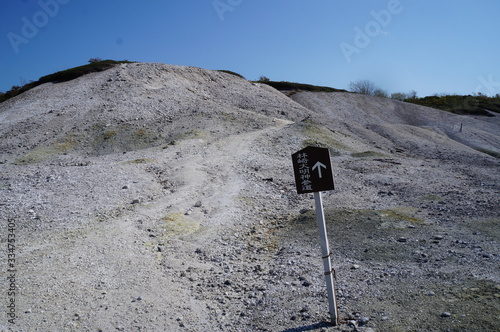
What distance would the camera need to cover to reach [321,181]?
18.4ft

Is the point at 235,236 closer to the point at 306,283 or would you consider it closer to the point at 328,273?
the point at 306,283

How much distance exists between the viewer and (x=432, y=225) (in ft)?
32.0

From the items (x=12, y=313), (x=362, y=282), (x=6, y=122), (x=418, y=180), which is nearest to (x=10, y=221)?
(x=12, y=313)

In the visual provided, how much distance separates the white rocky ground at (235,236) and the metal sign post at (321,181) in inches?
22.0

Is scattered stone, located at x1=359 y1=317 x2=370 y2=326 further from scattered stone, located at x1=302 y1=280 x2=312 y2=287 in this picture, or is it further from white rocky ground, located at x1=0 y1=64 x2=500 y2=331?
scattered stone, located at x1=302 y1=280 x2=312 y2=287

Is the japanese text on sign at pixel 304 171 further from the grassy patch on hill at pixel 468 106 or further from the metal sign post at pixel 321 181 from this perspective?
the grassy patch on hill at pixel 468 106

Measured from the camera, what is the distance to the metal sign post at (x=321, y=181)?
5.55 m

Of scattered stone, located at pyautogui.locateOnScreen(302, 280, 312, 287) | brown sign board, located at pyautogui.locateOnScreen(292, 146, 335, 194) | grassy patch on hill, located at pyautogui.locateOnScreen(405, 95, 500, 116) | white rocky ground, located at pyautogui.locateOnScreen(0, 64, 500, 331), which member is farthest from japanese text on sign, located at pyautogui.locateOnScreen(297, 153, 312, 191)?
grassy patch on hill, located at pyautogui.locateOnScreen(405, 95, 500, 116)

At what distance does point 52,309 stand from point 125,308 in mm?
1222

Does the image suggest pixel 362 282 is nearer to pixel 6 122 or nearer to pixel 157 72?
pixel 6 122

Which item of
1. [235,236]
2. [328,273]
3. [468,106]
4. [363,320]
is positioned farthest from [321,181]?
[468,106]

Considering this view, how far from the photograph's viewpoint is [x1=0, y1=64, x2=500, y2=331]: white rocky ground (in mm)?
6004

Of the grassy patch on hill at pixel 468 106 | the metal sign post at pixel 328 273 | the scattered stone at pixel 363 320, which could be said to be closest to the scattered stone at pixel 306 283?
the metal sign post at pixel 328 273

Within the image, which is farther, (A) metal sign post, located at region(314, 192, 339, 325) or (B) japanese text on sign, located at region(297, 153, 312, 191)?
(B) japanese text on sign, located at region(297, 153, 312, 191)
